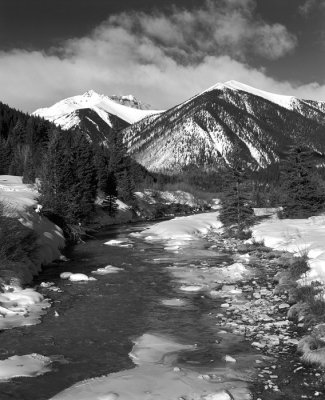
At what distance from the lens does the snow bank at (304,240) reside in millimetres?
18733

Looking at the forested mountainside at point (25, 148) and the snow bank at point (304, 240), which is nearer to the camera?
the snow bank at point (304, 240)

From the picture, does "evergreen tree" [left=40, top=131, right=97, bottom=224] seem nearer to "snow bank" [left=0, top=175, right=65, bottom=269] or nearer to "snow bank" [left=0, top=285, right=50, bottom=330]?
"snow bank" [left=0, top=175, right=65, bottom=269]

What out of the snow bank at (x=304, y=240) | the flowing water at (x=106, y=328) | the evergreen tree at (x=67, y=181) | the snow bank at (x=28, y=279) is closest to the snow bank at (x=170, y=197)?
the evergreen tree at (x=67, y=181)

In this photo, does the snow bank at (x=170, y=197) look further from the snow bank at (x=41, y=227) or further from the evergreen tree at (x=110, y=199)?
the snow bank at (x=41, y=227)

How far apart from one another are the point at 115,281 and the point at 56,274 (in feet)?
11.9

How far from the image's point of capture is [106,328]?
44.2 ft

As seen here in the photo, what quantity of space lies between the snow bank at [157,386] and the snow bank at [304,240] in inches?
348

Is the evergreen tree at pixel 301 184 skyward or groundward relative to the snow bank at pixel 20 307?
skyward

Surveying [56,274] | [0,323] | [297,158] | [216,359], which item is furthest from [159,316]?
[297,158]

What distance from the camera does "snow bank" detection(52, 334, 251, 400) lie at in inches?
340

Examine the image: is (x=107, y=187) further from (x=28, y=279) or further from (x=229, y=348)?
(x=229, y=348)

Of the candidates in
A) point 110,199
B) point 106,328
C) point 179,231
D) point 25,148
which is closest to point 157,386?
point 106,328

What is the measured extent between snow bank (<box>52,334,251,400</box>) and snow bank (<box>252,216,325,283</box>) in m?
8.84

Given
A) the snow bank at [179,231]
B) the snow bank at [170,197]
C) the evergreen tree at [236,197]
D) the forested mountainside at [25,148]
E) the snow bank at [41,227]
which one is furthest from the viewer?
the snow bank at [170,197]
